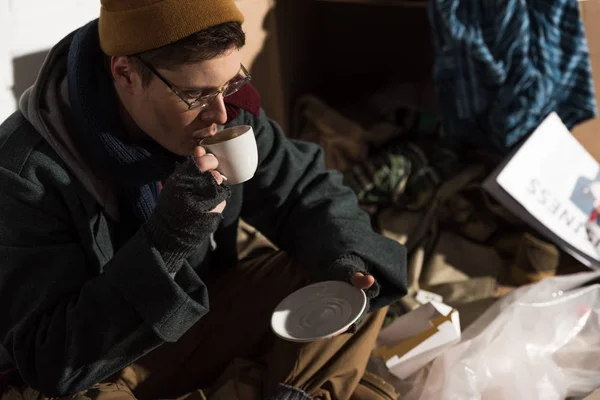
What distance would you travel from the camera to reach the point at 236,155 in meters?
0.91

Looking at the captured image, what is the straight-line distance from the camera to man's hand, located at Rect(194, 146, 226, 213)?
2.92ft

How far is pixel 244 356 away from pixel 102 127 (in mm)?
516

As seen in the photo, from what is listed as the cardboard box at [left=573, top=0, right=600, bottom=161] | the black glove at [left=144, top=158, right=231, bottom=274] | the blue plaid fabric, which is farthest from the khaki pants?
the cardboard box at [left=573, top=0, right=600, bottom=161]

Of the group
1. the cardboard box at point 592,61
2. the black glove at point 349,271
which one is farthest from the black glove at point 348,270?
the cardboard box at point 592,61

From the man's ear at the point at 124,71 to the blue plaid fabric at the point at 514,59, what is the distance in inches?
32.9

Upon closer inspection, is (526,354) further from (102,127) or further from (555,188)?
(102,127)

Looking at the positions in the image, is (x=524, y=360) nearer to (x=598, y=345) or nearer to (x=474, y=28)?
(x=598, y=345)

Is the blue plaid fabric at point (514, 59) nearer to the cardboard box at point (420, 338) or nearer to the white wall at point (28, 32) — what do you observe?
the cardboard box at point (420, 338)

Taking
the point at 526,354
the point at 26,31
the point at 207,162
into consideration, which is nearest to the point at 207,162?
the point at 207,162

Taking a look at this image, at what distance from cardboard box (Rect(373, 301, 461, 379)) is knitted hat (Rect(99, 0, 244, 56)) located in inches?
27.1

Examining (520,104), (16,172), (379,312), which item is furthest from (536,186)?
(16,172)

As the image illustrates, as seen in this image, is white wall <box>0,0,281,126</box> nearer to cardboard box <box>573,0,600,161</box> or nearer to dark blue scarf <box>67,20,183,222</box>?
dark blue scarf <box>67,20,183,222</box>

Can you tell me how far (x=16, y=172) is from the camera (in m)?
0.93

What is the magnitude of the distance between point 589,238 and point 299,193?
0.79 m
